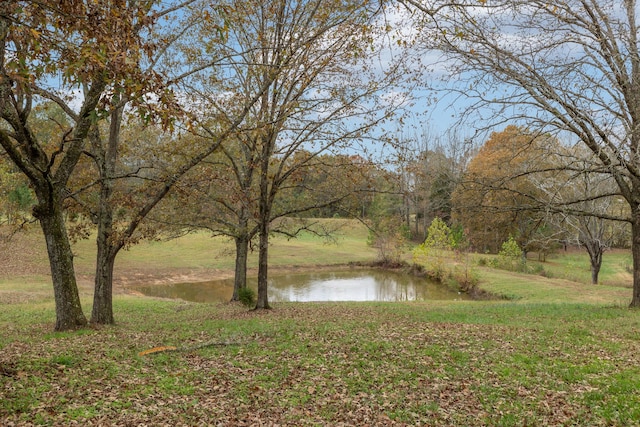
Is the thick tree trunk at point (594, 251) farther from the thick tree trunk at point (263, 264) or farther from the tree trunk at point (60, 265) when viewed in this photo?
the tree trunk at point (60, 265)

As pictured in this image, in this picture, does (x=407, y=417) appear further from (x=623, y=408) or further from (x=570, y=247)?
(x=570, y=247)

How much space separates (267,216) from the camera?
13844 mm

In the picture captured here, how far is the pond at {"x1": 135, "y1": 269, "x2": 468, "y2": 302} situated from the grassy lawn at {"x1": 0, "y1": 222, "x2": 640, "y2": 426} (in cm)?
1506

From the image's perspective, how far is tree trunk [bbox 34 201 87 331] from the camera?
29.7 feet

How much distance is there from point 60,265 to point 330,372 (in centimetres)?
601

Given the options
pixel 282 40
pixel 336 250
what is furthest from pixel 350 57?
pixel 336 250

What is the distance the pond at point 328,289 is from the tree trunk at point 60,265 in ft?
50.7

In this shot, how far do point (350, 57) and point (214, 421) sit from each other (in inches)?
399

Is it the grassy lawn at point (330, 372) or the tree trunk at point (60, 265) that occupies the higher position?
the tree trunk at point (60, 265)

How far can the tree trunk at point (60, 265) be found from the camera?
9047 mm

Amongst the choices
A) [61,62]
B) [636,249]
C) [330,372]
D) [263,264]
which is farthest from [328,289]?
[61,62]

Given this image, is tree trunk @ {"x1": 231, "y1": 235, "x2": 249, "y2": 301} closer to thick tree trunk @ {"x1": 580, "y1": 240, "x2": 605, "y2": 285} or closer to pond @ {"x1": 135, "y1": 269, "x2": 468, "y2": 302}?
pond @ {"x1": 135, "y1": 269, "x2": 468, "y2": 302}

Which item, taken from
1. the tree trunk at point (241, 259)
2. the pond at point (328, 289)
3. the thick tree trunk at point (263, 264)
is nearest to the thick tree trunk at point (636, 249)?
the thick tree trunk at point (263, 264)

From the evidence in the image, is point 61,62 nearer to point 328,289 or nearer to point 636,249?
point 636,249
